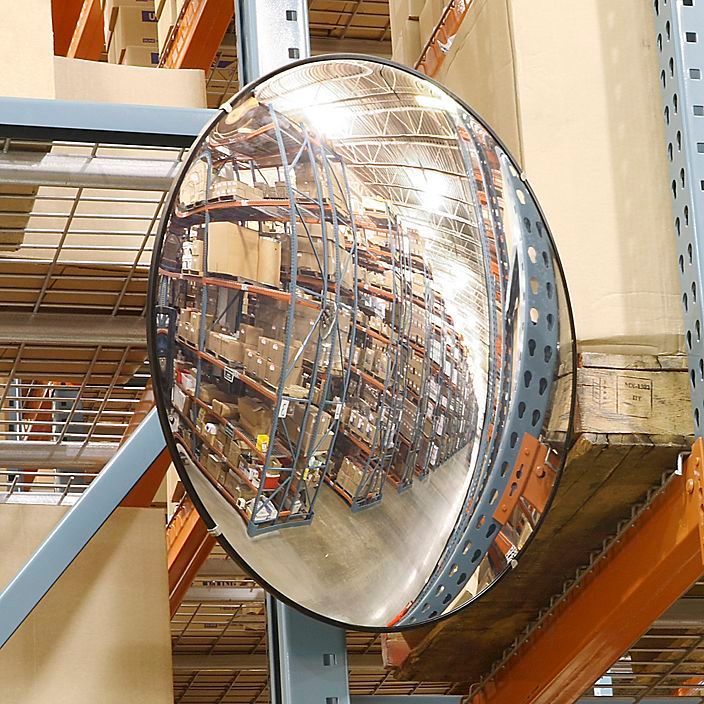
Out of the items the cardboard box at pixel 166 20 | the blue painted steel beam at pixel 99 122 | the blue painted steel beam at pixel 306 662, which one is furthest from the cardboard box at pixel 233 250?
the cardboard box at pixel 166 20

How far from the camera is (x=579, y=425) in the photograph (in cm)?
153

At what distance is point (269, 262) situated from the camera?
1.38 m

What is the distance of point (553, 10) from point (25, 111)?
0.63 meters

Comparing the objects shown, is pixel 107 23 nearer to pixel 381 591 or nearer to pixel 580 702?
pixel 580 702

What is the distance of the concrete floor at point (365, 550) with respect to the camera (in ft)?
4.66

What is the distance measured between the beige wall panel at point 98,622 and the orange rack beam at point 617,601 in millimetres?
519

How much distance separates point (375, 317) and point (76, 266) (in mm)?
486

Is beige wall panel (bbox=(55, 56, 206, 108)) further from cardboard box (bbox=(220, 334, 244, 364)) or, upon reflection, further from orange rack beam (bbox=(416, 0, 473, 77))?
cardboard box (bbox=(220, 334, 244, 364))

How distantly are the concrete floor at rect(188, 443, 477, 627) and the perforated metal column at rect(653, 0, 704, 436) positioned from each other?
31 centimetres

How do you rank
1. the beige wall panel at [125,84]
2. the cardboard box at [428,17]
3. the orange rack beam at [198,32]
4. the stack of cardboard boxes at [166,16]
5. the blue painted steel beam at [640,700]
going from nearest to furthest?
the beige wall panel at [125,84] → the cardboard box at [428,17] → the blue painted steel beam at [640,700] → the orange rack beam at [198,32] → the stack of cardboard boxes at [166,16]

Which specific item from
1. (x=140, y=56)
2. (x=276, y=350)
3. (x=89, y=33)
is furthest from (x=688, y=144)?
(x=89, y=33)

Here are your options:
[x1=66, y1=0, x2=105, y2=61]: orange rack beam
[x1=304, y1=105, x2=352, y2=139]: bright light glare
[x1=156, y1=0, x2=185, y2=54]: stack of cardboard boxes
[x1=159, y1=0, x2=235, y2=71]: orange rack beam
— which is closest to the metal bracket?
[x1=304, y1=105, x2=352, y2=139]: bright light glare

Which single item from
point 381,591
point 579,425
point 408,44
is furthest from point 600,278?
point 408,44

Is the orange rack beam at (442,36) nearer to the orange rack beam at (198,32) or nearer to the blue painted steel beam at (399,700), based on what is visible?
the orange rack beam at (198,32)
